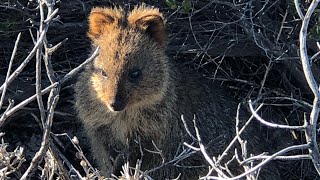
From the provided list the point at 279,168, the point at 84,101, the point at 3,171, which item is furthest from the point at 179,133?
the point at 3,171

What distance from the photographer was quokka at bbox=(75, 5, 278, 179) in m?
5.04

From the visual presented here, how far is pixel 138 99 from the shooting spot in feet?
16.7

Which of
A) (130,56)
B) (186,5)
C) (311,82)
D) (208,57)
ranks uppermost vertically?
(311,82)

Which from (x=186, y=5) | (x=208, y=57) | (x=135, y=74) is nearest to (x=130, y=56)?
(x=135, y=74)

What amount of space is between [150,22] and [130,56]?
32 cm

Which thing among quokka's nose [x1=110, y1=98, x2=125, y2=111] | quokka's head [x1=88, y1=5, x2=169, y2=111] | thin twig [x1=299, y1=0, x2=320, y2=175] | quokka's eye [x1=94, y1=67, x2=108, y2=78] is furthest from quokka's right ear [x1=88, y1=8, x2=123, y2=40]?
thin twig [x1=299, y1=0, x2=320, y2=175]

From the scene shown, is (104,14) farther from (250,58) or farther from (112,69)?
(250,58)

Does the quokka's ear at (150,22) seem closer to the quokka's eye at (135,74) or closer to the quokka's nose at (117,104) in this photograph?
the quokka's eye at (135,74)

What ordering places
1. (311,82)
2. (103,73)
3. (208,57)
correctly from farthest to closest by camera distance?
(208,57), (103,73), (311,82)

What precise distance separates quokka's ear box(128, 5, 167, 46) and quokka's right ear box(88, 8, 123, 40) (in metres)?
0.11

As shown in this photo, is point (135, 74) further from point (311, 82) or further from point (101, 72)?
point (311, 82)

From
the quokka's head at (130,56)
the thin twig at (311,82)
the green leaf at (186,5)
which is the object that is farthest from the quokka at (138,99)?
the thin twig at (311,82)

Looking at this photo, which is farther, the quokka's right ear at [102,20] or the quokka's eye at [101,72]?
the quokka's right ear at [102,20]

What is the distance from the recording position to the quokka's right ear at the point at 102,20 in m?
5.18
